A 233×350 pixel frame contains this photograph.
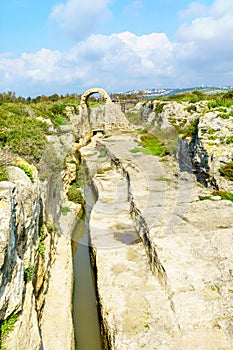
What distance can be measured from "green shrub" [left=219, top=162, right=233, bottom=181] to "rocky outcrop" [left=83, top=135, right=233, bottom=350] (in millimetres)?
1384

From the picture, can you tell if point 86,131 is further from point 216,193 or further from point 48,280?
point 48,280

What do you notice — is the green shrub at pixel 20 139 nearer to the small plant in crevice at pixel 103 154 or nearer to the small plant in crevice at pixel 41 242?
the small plant in crevice at pixel 41 242

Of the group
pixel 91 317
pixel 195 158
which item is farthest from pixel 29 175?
pixel 195 158

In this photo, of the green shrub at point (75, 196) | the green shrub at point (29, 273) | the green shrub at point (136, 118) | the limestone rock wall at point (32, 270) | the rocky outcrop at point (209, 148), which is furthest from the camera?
the green shrub at point (136, 118)

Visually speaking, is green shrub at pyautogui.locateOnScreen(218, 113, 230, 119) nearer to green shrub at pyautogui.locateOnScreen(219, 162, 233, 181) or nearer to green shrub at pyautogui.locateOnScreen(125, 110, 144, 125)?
green shrub at pyautogui.locateOnScreen(219, 162, 233, 181)

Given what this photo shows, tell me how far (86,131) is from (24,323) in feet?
116

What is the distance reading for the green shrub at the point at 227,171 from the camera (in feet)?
45.2

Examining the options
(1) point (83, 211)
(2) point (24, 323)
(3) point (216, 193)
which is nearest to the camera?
(2) point (24, 323)

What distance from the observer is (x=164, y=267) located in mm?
8898

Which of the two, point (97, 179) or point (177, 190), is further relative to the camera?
point (97, 179)

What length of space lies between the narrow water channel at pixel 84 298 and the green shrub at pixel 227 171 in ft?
25.0

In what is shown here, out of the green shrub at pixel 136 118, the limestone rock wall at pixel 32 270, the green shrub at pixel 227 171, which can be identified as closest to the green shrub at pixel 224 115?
the green shrub at pixel 227 171

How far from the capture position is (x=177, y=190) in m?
15.1

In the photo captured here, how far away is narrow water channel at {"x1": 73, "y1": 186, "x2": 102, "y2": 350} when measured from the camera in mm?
9133
